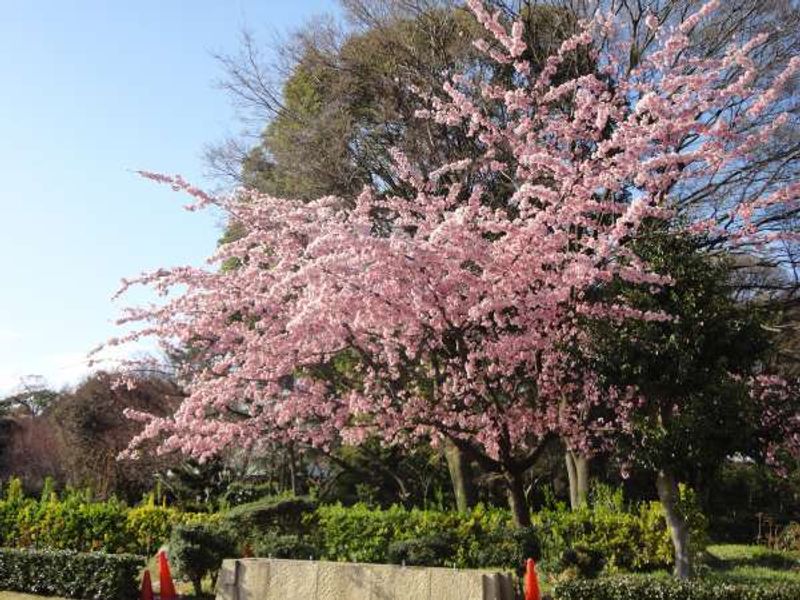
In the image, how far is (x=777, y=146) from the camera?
16828mm

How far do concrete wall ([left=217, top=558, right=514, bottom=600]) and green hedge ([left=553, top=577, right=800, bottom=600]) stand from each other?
97 centimetres

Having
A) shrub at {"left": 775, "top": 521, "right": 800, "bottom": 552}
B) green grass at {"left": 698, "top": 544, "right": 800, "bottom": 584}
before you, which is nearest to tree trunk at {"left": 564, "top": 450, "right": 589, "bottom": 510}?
green grass at {"left": 698, "top": 544, "right": 800, "bottom": 584}

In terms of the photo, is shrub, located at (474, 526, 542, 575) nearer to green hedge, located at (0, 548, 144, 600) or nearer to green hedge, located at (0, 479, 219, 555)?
green hedge, located at (0, 548, 144, 600)

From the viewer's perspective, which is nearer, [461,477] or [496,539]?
[496,539]

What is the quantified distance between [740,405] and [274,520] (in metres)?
7.56

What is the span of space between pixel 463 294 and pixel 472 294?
0.23 m

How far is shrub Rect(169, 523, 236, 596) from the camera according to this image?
1170 centimetres

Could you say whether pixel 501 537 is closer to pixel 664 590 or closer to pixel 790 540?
pixel 664 590

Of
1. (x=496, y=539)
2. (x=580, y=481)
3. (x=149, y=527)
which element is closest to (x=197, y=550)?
(x=496, y=539)

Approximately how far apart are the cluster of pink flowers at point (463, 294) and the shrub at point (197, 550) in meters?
1.52

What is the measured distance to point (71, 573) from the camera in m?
12.0

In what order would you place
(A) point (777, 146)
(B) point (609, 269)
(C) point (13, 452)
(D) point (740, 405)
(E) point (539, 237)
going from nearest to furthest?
(D) point (740, 405)
(B) point (609, 269)
(E) point (539, 237)
(A) point (777, 146)
(C) point (13, 452)

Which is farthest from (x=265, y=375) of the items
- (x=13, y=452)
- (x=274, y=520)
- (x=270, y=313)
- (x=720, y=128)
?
(x=13, y=452)

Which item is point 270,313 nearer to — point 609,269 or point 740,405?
point 609,269
